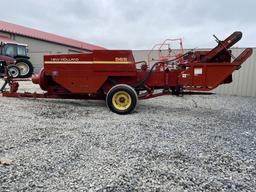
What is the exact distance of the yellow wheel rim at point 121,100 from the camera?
22.2 feet

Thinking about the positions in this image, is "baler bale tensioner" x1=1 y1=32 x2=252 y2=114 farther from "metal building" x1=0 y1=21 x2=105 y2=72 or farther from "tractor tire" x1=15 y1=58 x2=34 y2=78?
"metal building" x1=0 y1=21 x2=105 y2=72

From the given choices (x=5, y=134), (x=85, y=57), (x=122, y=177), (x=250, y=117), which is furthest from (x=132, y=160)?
(x=250, y=117)

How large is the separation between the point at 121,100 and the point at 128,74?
2.49 ft

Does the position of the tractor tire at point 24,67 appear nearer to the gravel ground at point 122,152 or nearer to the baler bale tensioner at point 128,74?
the baler bale tensioner at point 128,74

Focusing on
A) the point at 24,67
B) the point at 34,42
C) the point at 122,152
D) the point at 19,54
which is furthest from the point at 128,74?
the point at 34,42

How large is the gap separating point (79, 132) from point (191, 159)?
2111mm

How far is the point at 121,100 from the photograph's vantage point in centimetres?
686

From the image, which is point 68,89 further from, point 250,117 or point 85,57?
point 250,117

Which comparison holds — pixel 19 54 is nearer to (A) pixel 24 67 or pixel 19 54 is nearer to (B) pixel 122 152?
(A) pixel 24 67

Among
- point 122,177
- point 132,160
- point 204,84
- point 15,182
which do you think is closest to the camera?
point 15,182

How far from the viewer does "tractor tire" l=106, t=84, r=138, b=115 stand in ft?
21.9

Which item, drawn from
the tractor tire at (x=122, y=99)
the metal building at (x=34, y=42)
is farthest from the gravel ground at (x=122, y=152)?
the metal building at (x=34, y=42)

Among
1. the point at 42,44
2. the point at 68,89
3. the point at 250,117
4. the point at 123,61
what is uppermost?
the point at 42,44

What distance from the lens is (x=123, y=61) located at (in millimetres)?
6965
